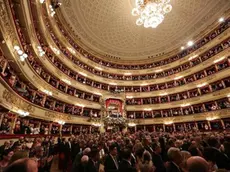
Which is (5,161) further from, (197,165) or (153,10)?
(153,10)

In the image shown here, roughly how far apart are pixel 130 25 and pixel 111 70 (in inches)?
345

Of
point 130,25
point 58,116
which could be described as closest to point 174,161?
point 58,116

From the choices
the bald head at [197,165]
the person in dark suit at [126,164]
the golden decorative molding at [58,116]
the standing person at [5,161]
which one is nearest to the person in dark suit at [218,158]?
the bald head at [197,165]

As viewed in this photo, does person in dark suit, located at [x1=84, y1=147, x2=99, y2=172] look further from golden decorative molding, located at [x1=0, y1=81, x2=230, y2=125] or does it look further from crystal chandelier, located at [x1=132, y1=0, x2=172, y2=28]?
crystal chandelier, located at [x1=132, y1=0, x2=172, y2=28]

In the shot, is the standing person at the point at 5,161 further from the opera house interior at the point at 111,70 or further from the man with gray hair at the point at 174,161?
the man with gray hair at the point at 174,161

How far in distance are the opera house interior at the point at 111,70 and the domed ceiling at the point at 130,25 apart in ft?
0.44

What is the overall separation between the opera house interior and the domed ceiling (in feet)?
0.44

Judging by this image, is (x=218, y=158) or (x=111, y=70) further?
(x=111, y=70)

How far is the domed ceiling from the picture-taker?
16.3 meters

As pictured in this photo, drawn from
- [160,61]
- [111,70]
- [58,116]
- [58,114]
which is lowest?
[58,116]

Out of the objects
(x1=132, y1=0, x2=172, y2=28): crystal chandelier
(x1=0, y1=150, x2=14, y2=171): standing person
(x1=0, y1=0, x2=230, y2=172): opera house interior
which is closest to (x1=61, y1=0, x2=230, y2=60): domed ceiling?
(x1=0, y1=0, x2=230, y2=172): opera house interior

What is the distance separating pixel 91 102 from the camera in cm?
1980

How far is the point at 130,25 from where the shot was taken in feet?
64.2

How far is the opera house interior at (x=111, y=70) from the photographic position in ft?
28.7
